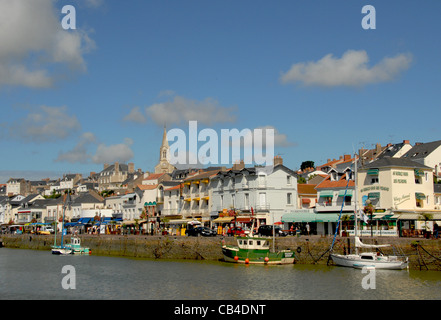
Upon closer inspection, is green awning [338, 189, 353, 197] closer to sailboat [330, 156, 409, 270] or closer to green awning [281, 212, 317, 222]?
green awning [281, 212, 317, 222]

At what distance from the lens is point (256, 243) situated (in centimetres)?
5341

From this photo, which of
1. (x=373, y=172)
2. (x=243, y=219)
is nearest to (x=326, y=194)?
(x=373, y=172)

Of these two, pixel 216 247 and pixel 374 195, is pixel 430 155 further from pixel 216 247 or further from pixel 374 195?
pixel 216 247

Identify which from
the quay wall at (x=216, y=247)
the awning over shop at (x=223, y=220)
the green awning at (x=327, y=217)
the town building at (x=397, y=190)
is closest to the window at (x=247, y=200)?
the awning over shop at (x=223, y=220)

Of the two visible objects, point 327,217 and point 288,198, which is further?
point 288,198

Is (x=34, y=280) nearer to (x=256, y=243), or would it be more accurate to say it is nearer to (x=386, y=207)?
(x=256, y=243)

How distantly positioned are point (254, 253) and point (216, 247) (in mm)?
6700

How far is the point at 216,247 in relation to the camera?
58000 mm

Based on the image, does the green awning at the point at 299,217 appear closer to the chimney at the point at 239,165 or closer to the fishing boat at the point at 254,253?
the fishing boat at the point at 254,253

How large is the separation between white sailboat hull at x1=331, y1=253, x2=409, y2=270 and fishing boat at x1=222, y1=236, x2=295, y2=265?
21.2ft

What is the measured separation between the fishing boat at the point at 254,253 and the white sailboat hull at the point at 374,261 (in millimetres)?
6455

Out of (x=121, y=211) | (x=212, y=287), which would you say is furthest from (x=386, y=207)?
(x=121, y=211)

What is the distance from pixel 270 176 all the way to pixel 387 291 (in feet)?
128

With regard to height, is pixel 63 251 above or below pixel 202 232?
below
